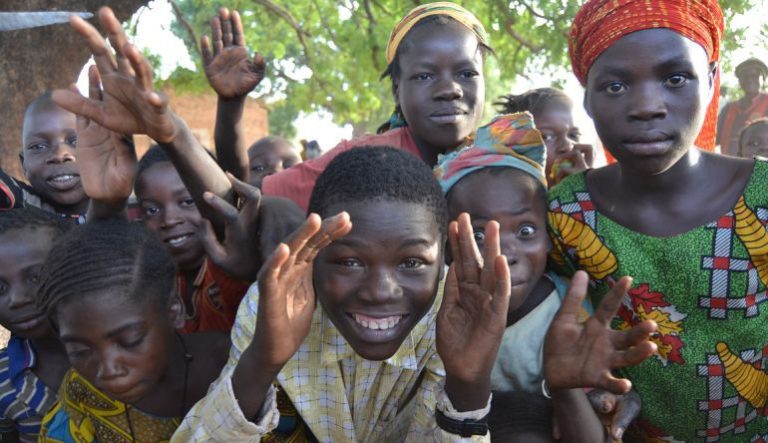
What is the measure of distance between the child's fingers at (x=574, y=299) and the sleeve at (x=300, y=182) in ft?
4.91

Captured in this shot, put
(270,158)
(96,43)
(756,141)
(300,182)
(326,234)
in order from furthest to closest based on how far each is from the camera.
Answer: (270,158) < (756,141) < (300,182) < (96,43) < (326,234)

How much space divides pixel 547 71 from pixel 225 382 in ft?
20.4

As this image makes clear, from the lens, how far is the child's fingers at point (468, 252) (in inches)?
68.2

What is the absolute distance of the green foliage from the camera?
5953 mm

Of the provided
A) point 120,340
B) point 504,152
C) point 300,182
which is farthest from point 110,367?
point 504,152

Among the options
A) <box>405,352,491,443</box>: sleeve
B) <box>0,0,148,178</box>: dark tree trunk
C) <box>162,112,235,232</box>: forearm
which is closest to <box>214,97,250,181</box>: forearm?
<box>162,112,235,232</box>: forearm

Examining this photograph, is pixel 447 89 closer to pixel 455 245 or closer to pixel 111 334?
pixel 455 245

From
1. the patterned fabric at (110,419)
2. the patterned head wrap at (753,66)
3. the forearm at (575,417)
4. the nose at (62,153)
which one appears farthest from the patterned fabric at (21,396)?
the patterned head wrap at (753,66)

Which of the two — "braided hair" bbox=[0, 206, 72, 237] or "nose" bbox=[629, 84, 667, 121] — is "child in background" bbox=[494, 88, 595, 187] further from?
"braided hair" bbox=[0, 206, 72, 237]

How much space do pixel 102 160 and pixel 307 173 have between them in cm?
107

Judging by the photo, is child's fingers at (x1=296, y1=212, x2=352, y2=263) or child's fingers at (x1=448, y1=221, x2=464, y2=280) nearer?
child's fingers at (x1=296, y1=212, x2=352, y2=263)

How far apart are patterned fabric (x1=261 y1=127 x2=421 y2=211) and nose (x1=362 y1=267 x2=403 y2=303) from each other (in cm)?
120

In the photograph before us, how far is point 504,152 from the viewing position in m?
2.37

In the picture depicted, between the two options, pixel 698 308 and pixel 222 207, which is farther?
pixel 222 207
